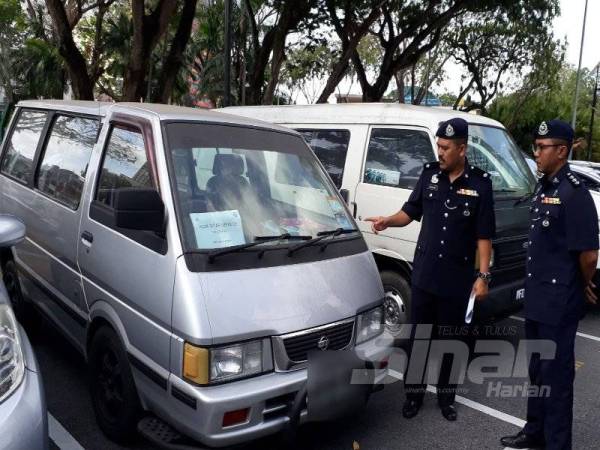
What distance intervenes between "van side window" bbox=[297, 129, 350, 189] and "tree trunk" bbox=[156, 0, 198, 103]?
267 inches

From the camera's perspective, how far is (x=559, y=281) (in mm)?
3008

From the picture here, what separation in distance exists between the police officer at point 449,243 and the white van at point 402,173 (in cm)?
80

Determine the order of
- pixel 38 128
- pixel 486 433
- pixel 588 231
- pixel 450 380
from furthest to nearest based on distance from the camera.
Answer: pixel 38 128
pixel 450 380
pixel 486 433
pixel 588 231

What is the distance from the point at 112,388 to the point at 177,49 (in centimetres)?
944

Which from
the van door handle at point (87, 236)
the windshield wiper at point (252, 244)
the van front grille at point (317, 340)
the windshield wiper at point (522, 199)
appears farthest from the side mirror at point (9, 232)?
the windshield wiper at point (522, 199)

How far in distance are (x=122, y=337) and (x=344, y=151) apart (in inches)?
123

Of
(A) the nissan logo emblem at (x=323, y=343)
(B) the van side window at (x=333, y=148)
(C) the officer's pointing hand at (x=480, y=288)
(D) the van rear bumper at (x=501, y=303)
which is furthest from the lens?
(B) the van side window at (x=333, y=148)

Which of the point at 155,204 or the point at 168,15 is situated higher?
the point at 168,15

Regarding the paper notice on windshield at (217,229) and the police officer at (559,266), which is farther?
the police officer at (559,266)

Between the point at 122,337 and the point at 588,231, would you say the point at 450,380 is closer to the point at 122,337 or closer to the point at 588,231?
the point at 588,231

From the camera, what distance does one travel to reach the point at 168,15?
1041cm

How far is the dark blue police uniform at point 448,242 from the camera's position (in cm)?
350

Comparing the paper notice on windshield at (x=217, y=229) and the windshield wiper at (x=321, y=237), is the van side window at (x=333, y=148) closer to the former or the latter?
the windshield wiper at (x=321, y=237)

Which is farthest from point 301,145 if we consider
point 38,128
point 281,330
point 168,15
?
point 168,15
